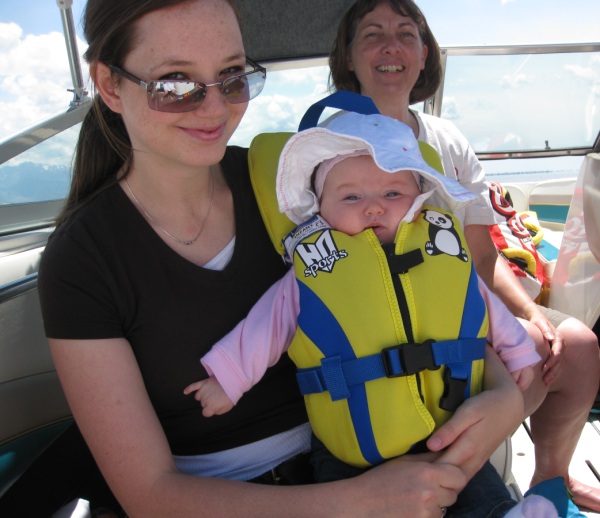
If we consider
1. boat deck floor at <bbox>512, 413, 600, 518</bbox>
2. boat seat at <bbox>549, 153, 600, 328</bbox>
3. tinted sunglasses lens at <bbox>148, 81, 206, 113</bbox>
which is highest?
tinted sunglasses lens at <bbox>148, 81, 206, 113</bbox>

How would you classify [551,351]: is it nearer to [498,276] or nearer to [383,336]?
[498,276]

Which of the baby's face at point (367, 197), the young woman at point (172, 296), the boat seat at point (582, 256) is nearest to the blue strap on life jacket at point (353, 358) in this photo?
the young woman at point (172, 296)

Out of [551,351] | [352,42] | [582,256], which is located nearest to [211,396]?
[551,351]

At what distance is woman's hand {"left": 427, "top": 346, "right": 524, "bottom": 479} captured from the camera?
1.28m

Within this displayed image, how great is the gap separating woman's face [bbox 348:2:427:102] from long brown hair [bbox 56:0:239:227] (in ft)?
3.63

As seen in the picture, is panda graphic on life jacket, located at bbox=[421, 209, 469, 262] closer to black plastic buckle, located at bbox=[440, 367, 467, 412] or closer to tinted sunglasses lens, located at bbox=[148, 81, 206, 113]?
black plastic buckle, located at bbox=[440, 367, 467, 412]

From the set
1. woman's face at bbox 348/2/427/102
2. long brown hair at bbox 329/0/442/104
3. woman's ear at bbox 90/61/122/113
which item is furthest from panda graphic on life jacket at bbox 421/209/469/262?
long brown hair at bbox 329/0/442/104

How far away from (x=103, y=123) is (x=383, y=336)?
Result: 899 millimetres

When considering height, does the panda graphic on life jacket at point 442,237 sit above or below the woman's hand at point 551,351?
above

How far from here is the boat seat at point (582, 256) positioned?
2598 mm

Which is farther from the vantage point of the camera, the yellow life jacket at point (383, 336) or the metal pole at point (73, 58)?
the metal pole at point (73, 58)

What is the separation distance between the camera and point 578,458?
2.45 m

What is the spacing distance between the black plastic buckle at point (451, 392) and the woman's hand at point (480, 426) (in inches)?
0.9

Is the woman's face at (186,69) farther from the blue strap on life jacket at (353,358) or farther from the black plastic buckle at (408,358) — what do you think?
the black plastic buckle at (408,358)
